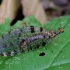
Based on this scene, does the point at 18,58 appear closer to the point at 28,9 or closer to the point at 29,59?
the point at 29,59

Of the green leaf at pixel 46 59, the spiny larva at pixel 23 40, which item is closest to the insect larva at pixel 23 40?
the spiny larva at pixel 23 40

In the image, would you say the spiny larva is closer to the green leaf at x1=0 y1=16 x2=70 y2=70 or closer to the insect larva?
the insect larva

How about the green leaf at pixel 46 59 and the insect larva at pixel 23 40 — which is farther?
the insect larva at pixel 23 40

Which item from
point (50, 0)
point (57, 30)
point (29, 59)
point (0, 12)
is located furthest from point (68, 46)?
point (50, 0)

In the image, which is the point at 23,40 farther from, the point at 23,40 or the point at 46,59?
the point at 46,59

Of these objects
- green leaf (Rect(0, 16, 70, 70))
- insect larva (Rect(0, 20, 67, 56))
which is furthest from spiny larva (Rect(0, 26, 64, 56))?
green leaf (Rect(0, 16, 70, 70))

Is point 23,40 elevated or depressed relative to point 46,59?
elevated

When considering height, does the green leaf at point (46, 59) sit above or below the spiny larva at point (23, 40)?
below

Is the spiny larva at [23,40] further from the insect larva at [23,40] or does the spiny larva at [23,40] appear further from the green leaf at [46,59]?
the green leaf at [46,59]

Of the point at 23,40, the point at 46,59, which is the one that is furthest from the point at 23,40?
the point at 46,59
